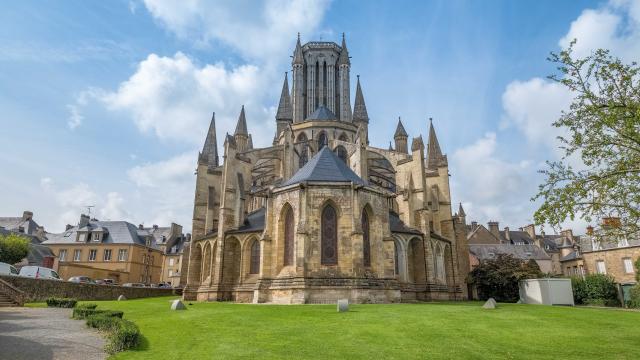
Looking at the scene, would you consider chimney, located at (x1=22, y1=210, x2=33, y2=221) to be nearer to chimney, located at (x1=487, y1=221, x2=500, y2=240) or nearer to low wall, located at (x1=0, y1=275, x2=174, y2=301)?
low wall, located at (x1=0, y1=275, x2=174, y2=301)

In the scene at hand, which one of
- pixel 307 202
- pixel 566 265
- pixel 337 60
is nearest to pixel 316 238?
pixel 307 202

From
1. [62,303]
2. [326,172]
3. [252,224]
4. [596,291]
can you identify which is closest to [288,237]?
[326,172]

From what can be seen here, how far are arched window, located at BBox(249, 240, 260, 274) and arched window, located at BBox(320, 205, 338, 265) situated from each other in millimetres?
6395

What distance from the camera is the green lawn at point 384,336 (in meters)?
8.14

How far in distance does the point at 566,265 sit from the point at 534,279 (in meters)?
24.3

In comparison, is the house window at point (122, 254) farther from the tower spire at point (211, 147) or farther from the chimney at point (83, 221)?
the tower spire at point (211, 147)

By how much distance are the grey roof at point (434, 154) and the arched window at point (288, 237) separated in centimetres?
1597

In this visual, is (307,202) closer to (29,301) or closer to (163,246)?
(29,301)

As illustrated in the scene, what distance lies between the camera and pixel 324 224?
2019 cm

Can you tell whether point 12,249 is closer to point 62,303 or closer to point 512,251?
point 62,303

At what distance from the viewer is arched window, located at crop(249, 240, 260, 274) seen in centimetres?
2466

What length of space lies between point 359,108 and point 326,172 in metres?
31.3

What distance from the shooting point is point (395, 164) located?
1228 inches

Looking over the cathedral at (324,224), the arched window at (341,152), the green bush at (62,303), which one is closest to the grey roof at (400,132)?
the cathedral at (324,224)
